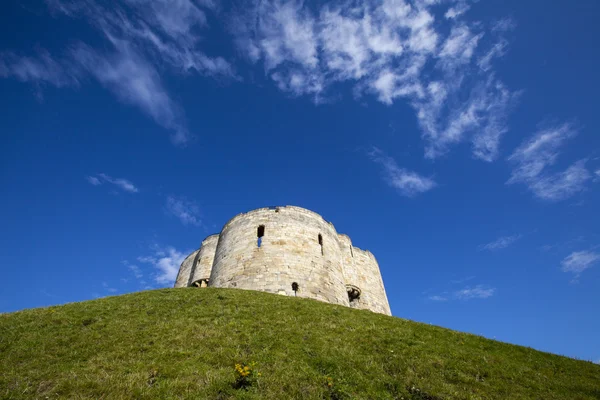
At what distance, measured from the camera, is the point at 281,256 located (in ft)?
72.2

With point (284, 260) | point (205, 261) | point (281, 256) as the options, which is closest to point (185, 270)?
point (205, 261)

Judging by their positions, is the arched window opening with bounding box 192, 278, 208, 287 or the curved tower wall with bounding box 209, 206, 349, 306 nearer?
the curved tower wall with bounding box 209, 206, 349, 306

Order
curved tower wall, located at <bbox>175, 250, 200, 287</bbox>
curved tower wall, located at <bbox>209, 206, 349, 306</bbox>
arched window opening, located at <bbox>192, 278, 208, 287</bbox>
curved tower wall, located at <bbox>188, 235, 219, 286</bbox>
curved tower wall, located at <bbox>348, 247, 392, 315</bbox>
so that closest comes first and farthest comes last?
1. curved tower wall, located at <bbox>209, 206, 349, 306</bbox>
2. arched window opening, located at <bbox>192, 278, 208, 287</bbox>
3. curved tower wall, located at <bbox>348, 247, 392, 315</bbox>
4. curved tower wall, located at <bbox>188, 235, 219, 286</bbox>
5. curved tower wall, located at <bbox>175, 250, 200, 287</bbox>

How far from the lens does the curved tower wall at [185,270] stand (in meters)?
Answer: 33.8

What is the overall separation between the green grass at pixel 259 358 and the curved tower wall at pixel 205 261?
15203mm

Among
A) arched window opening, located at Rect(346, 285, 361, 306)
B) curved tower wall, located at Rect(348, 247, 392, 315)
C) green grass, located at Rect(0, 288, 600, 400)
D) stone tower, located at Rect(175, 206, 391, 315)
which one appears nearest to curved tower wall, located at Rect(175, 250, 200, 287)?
stone tower, located at Rect(175, 206, 391, 315)

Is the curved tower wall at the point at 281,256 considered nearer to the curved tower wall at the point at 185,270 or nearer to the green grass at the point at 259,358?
the green grass at the point at 259,358

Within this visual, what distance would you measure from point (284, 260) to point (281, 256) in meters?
0.37

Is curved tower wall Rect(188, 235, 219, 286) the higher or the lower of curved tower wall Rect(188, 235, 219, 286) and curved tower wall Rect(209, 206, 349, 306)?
the higher

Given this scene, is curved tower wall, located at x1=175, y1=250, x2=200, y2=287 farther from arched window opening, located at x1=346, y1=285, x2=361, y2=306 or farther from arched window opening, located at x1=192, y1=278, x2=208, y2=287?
arched window opening, located at x1=346, y1=285, x2=361, y2=306

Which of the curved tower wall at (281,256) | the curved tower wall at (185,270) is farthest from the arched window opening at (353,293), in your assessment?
the curved tower wall at (185,270)

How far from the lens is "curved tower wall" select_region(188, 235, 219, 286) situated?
29.5 metres

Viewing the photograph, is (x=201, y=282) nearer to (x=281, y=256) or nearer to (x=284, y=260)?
(x=281, y=256)

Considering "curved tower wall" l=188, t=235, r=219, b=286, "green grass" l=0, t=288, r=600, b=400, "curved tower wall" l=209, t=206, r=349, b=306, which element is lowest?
"green grass" l=0, t=288, r=600, b=400
